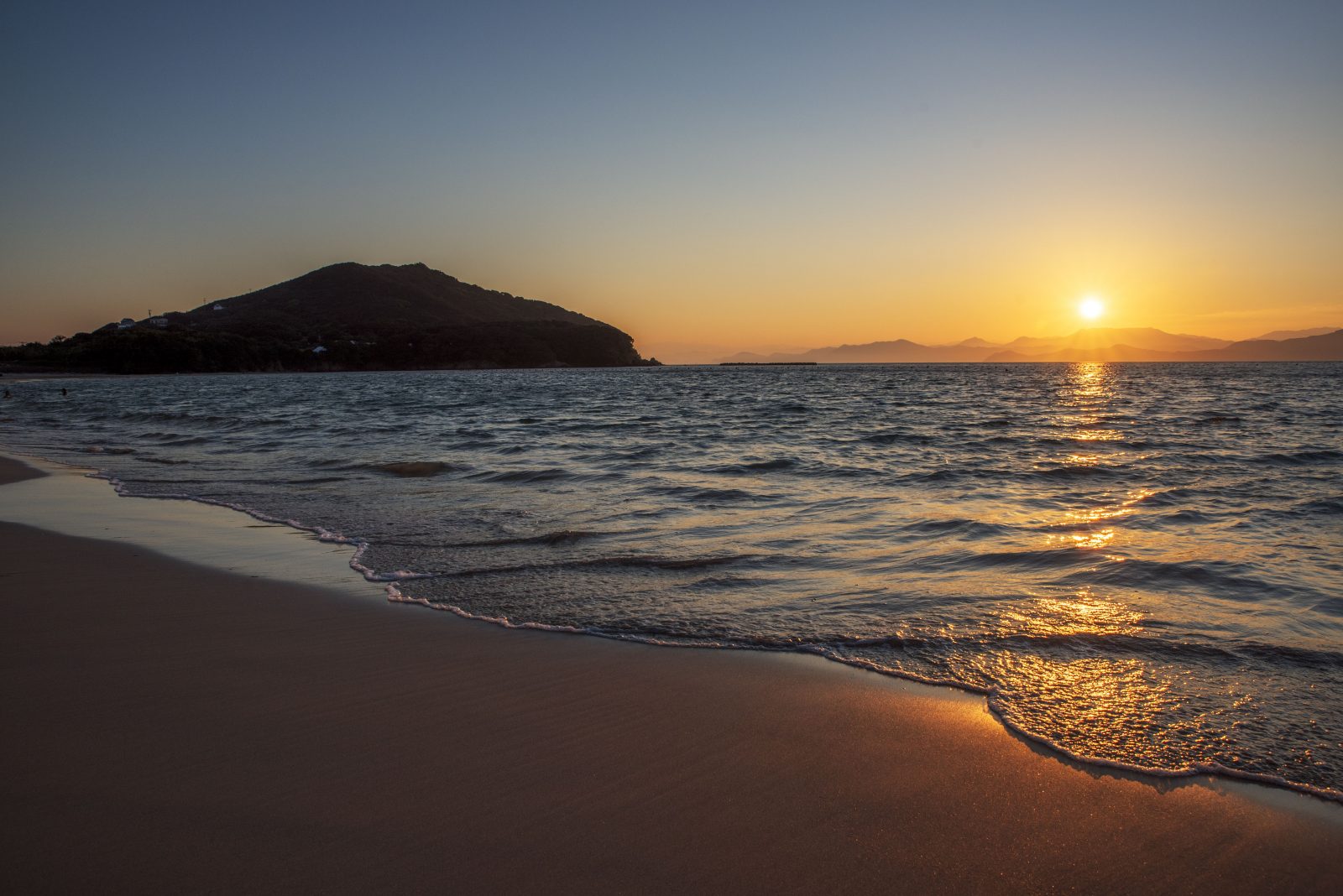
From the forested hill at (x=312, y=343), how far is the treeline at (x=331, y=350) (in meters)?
0.16

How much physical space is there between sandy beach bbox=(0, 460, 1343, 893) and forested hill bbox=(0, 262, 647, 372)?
118393 mm

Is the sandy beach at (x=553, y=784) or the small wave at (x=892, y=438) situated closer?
the sandy beach at (x=553, y=784)

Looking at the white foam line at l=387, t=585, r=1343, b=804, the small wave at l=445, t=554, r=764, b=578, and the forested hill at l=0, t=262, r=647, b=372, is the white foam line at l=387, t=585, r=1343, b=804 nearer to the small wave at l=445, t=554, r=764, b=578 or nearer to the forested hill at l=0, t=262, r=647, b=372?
the small wave at l=445, t=554, r=764, b=578

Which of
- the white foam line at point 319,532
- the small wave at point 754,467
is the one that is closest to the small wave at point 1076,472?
the small wave at point 754,467

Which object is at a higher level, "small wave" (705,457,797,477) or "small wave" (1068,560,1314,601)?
"small wave" (705,457,797,477)

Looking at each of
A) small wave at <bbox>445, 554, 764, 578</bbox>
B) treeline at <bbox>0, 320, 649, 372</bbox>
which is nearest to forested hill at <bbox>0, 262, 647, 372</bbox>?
treeline at <bbox>0, 320, 649, 372</bbox>

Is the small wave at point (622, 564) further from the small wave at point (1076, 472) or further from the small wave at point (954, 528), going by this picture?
the small wave at point (1076, 472)

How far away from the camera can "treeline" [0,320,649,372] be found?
328 feet

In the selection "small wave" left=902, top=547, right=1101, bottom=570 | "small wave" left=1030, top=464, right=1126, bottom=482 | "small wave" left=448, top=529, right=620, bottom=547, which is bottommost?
"small wave" left=902, top=547, right=1101, bottom=570

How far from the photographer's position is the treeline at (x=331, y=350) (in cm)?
9988

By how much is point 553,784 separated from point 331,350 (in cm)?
15214

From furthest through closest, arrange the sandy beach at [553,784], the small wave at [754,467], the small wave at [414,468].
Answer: the small wave at [754,467] → the small wave at [414,468] → the sandy beach at [553,784]

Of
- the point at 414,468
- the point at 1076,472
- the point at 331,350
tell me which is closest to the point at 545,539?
the point at 414,468

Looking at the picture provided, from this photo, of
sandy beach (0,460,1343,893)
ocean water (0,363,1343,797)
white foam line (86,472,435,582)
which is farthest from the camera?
white foam line (86,472,435,582)
